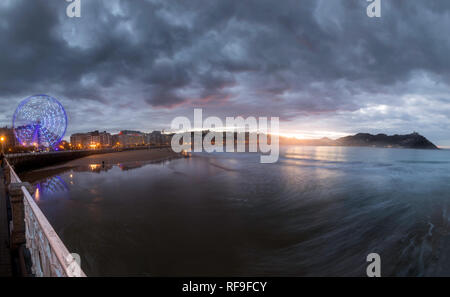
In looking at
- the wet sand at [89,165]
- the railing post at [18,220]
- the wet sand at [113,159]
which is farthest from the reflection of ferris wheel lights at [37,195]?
the wet sand at [113,159]

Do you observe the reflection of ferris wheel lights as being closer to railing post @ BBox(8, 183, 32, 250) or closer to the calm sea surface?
the calm sea surface

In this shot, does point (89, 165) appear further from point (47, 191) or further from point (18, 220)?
point (18, 220)

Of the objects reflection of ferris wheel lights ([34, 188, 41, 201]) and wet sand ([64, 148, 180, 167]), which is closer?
reflection of ferris wheel lights ([34, 188, 41, 201])

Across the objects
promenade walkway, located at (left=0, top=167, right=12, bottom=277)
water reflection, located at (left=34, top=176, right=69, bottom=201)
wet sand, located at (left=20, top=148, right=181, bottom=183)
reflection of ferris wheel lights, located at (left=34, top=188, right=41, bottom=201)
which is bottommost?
reflection of ferris wheel lights, located at (left=34, top=188, right=41, bottom=201)

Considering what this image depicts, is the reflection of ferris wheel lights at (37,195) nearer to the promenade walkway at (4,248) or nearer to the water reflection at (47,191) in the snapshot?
the water reflection at (47,191)

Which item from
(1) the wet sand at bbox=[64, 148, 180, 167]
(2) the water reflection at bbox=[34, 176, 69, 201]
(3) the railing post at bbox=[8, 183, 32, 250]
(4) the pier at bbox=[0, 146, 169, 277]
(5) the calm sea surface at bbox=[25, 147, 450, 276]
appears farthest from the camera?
(1) the wet sand at bbox=[64, 148, 180, 167]

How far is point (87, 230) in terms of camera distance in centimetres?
1000

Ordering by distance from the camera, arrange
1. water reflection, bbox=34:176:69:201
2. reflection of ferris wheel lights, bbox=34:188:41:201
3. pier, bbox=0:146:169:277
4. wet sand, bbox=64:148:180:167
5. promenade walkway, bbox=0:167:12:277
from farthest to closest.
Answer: wet sand, bbox=64:148:180:167, water reflection, bbox=34:176:69:201, reflection of ferris wheel lights, bbox=34:188:41:201, promenade walkway, bbox=0:167:12:277, pier, bbox=0:146:169:277

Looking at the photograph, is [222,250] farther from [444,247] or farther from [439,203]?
[439,203]

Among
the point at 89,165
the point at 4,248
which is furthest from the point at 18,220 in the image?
the point at 89,165

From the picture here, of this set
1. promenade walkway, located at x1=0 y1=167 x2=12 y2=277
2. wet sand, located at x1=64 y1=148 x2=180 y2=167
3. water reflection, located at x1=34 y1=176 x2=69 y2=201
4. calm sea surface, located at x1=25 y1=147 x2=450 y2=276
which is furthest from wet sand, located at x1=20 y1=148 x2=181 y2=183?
promenade walkway, located at x1=0 y1=167 x2=12 y2=277
